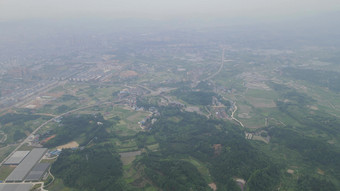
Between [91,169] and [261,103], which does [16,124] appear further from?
[261,103]

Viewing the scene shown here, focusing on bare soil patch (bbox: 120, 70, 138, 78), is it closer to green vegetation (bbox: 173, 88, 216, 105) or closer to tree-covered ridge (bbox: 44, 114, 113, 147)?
green vegetation (bbox: 173, 88, 216, 105)

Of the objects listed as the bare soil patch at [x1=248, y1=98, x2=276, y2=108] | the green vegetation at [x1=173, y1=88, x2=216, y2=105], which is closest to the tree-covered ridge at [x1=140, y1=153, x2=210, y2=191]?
the green vegetation at [x1=173, y1=88, x2=216, y2=105]

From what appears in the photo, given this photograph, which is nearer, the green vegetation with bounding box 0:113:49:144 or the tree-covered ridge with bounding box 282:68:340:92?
the green vegetation with bounding box 0:113:49:144

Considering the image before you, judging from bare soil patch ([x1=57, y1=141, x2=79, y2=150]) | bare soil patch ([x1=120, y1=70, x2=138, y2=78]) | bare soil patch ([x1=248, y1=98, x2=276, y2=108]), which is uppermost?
bare soil patch ([x1=57, y1=141, x2=79, y2=150])

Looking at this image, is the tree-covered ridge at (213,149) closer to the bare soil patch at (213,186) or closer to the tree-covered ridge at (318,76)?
the bare soil patch at (213,186)

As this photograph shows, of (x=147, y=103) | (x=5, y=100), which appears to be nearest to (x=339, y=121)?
(x=147, y=103)

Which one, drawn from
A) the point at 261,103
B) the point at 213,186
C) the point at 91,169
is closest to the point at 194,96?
the point at 261,103

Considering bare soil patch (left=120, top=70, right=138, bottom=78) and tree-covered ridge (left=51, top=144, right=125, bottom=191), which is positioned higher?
tree-covered ridge (left=51, top=144, right=125, bottom=191)

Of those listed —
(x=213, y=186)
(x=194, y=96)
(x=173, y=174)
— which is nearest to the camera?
(x=213, y=186)
